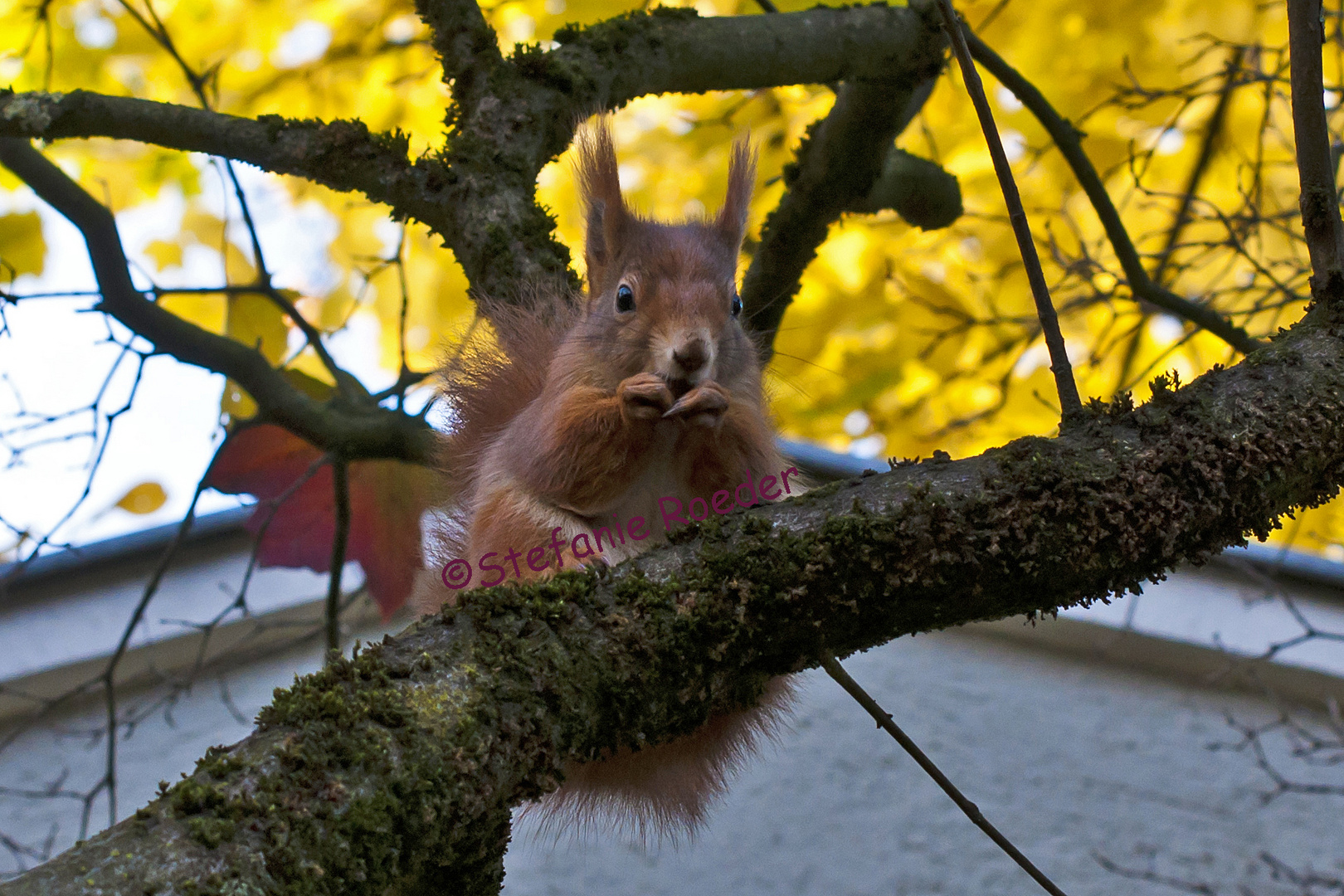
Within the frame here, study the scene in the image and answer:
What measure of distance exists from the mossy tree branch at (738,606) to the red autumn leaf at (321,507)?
4.45 feet

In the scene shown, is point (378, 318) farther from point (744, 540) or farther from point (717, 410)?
point (744, 540)

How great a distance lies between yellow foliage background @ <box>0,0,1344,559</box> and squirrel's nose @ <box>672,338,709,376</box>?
1267 millimetres

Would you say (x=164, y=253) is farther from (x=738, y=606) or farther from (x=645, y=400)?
(x=738, y=606)

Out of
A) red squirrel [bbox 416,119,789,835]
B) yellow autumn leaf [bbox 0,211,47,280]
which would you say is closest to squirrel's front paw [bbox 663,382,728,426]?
red squirrel [bbox 416,119,789,835]

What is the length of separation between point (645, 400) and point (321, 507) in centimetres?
129

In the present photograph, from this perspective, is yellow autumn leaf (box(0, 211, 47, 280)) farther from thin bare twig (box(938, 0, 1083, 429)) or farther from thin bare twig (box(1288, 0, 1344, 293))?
thin bare twig (box(1288, 0, 1344, 293))

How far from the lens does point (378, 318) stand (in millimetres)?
3674

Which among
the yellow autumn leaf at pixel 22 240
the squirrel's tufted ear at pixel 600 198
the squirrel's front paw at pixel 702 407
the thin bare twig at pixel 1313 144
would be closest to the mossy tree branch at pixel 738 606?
the thin bare twig at pixel 1313 144

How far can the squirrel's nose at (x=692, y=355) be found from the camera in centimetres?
144

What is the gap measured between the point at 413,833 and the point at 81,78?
8.66 feet

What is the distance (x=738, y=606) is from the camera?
1019 mm

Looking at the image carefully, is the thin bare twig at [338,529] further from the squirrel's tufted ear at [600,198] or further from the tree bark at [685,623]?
the tree bark at [685,623]

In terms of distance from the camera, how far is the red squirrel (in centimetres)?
146

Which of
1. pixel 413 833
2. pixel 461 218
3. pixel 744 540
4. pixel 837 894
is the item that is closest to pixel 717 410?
pixel 744 540
